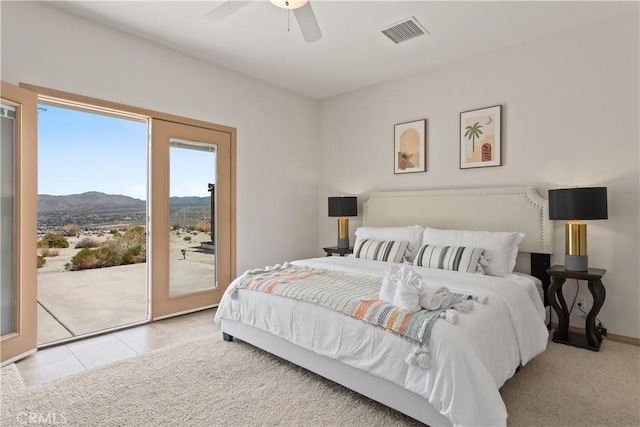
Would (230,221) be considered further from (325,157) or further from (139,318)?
(325,157)

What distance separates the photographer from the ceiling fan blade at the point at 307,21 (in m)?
2.44

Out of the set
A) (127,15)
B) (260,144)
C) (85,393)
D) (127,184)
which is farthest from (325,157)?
(85,393)

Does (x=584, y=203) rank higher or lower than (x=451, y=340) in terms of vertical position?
higher

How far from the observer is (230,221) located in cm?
430

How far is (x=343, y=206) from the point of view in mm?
4730

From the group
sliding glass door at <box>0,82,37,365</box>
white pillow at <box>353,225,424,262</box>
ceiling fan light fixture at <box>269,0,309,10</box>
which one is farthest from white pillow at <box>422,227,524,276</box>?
sliding glass door at <box>0,82,37,365</box>

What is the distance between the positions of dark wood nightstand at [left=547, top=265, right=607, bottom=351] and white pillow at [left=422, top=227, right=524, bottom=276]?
0.34 meters

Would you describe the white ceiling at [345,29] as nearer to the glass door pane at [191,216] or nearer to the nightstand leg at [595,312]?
the glass door pane at [191,216]

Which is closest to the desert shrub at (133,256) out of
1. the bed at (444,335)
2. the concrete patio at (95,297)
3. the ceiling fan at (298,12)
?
the concrete patio at (95,297)

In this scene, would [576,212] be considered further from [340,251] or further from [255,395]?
[255,395]

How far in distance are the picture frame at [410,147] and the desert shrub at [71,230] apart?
563cm

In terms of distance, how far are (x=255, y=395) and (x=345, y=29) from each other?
10.5ft

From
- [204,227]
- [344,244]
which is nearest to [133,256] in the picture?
[204,227]

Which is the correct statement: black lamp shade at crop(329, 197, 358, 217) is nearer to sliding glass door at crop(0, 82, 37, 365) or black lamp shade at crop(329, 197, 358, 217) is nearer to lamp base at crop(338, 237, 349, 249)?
lamp base at crop(338, 237, 349, 249)
